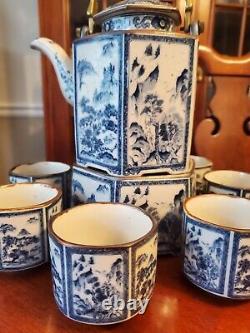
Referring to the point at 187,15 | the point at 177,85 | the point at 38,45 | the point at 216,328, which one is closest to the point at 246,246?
the point at 216,328

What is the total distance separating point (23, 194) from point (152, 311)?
249 millimetres

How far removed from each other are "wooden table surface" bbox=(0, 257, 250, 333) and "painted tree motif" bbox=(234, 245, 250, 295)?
0.02m

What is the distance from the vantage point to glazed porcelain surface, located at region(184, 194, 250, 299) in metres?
0.33

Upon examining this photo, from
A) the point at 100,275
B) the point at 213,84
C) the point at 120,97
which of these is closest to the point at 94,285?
the point at 100,275

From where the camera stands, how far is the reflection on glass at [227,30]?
2.17 ft

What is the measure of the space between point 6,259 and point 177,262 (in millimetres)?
226

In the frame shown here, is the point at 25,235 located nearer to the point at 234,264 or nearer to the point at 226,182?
the point at 234,264

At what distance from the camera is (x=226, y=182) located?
563 mm

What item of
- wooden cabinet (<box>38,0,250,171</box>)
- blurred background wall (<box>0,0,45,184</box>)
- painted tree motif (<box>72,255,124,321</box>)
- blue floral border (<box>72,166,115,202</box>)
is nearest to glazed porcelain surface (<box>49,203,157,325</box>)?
painted tree motif (<box>72,255,124,321</box>)

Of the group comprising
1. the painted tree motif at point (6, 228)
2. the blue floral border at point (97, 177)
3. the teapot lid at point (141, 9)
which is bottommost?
the painted tree motif at point (6, 228)

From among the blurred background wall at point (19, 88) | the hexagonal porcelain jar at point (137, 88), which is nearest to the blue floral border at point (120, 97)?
the hexagonal porcelain jar at point (137, 88)

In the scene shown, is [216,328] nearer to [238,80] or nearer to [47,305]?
[47,305]

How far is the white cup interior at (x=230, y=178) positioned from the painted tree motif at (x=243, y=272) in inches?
8.6

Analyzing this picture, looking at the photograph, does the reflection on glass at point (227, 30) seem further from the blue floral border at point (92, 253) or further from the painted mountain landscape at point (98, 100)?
the blue floral border at point (92, 253)
